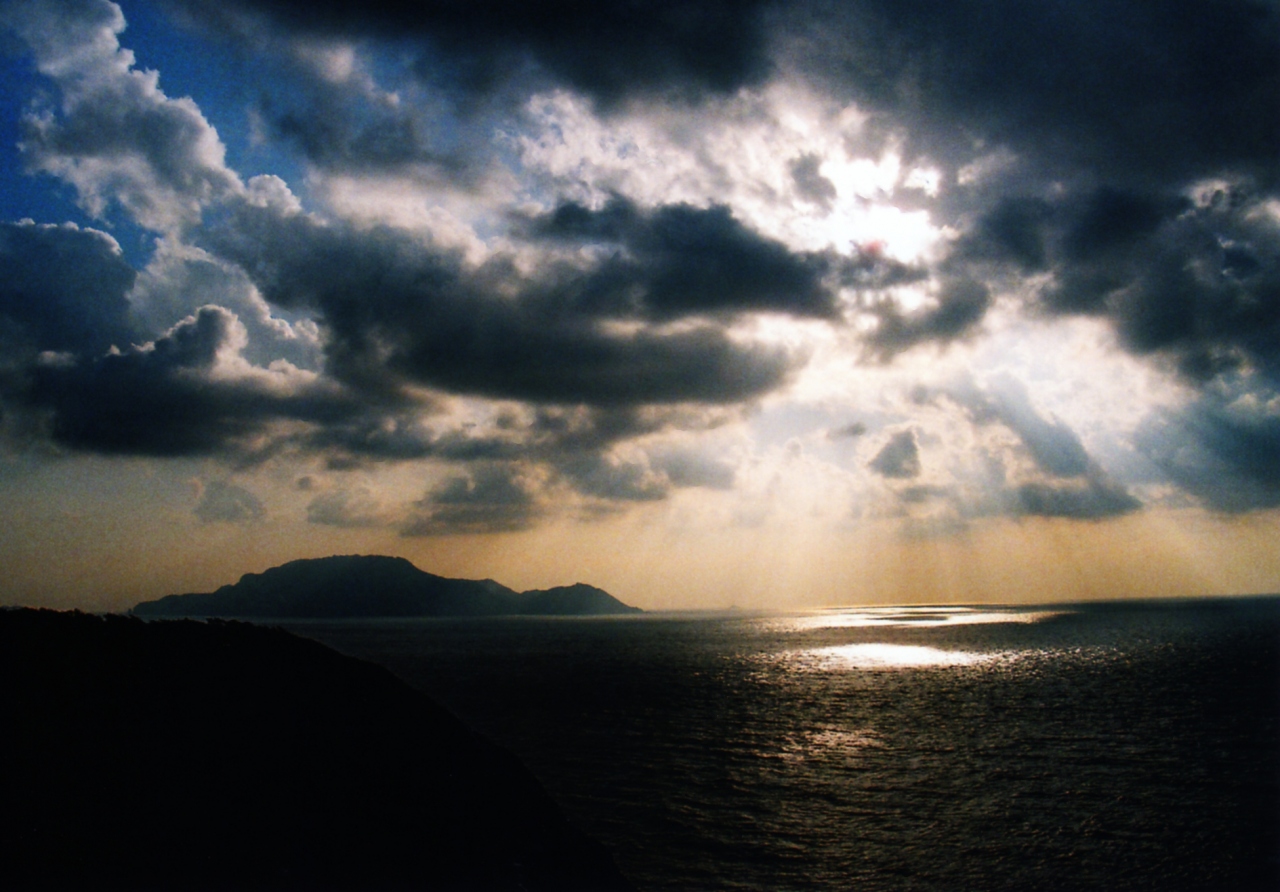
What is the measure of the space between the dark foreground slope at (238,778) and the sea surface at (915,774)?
693 centimetres

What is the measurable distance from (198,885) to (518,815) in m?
10.1

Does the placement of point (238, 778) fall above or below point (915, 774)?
above

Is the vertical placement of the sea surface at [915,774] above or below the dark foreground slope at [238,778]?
below

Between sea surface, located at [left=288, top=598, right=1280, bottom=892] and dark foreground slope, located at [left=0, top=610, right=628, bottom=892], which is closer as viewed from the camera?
dark foreground slope, located at [left=0, top=610, right=628, bottom=892]

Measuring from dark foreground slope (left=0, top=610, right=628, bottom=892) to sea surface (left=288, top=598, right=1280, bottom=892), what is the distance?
6.93 m

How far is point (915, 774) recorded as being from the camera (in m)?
35.9

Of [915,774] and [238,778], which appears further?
[915,774]

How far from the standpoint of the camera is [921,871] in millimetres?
24094

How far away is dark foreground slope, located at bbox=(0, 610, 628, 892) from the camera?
16.8 meters

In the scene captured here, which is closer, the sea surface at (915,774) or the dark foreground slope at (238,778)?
the dark foreground slope at (238,778)

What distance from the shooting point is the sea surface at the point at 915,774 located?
2470 centimetres

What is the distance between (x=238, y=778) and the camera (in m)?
19.7

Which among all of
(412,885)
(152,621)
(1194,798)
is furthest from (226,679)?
(1194,798)

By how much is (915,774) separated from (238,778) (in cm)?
3285
